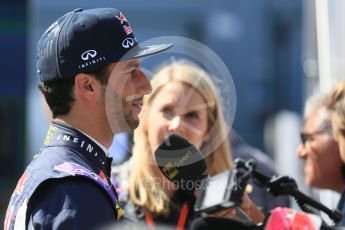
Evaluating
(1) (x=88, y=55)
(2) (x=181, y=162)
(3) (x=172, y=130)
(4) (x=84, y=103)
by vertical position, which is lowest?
(3) (x=172, y=130)

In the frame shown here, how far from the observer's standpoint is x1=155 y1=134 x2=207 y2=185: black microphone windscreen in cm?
249

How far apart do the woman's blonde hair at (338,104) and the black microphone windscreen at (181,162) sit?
0.91m

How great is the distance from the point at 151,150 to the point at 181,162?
0.87m

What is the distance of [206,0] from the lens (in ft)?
35.9

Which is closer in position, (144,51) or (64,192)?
(64,192)

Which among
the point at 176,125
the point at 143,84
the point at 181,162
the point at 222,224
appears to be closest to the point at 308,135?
the point at 176,125

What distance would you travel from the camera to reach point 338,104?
11.0 ft

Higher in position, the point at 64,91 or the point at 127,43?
the point at 127,43

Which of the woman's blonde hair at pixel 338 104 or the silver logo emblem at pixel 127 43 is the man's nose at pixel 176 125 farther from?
the silver logo emblem at pixel 127 43

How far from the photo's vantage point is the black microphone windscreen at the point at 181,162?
249 cm

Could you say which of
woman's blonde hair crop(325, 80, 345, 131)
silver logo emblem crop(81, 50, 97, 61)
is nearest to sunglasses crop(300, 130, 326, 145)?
woman's blonde hair crop(325, 80, 345, 131)

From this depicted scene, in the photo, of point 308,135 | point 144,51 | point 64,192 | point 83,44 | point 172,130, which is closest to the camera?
point 64,192

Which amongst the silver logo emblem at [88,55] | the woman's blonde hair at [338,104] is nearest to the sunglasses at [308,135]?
the woman's blonde hair at [338,104]

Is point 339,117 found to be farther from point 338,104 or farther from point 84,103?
point 84,103
